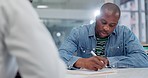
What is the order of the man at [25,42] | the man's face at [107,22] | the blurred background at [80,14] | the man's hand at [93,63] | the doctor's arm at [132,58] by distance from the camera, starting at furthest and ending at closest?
the blurred background at [80,14] < the man's face at [107,22] < the doctor's arm at [132,58] < the man's hand at [93,63] < the man at [25,42]

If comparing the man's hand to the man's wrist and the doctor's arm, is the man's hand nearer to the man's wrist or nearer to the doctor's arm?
the man's wrist

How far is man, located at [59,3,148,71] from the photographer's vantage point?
1751 mm

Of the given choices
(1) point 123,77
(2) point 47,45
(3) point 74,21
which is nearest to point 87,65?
(1) point 123,77

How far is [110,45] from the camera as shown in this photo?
6.32ft

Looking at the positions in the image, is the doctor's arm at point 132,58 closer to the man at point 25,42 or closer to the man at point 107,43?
the man at point 107,43

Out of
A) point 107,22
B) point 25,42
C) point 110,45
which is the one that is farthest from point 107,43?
point 25,42

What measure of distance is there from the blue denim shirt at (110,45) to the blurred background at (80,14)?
3.25ft

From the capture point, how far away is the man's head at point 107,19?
186 centimetres

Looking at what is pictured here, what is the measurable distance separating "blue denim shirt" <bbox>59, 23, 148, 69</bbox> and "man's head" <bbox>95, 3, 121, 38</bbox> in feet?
0.32

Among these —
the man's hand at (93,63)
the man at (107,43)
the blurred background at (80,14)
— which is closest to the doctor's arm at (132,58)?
the man at (107,43)

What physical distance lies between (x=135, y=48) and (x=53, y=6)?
1968mm

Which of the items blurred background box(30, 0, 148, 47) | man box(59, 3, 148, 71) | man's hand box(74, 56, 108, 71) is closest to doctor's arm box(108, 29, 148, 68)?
man box(59, 3, 148, 71)

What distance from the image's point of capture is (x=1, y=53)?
41cm

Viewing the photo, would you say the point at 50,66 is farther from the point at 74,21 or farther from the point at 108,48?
the point at 74,21
